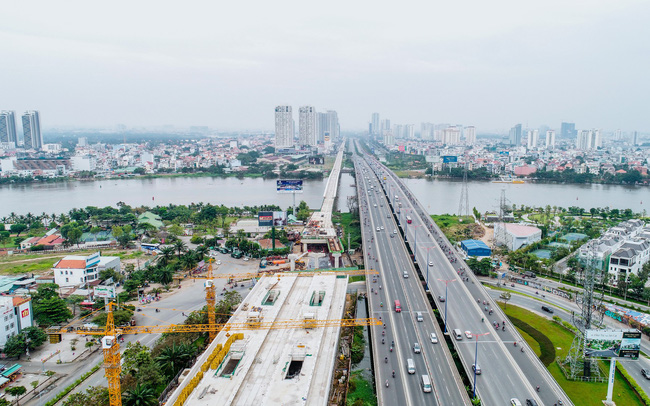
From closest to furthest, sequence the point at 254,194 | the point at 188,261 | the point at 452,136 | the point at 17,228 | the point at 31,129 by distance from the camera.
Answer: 1. the point at 188,261
2. the point at 17,228
3. the point at 254,194
4. the point at 31,129
5. the point at 452,136

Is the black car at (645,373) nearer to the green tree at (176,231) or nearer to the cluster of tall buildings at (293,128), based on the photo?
the green tree at (176,231)

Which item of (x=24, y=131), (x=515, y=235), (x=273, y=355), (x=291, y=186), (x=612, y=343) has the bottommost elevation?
(x=273, y=355)

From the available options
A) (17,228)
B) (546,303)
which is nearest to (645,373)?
(546,303)

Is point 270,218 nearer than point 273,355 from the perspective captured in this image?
No

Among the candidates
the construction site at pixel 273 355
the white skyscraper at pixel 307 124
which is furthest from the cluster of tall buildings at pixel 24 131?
the construction site at pixel 273 355

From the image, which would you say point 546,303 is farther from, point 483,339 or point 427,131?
point 427,131
